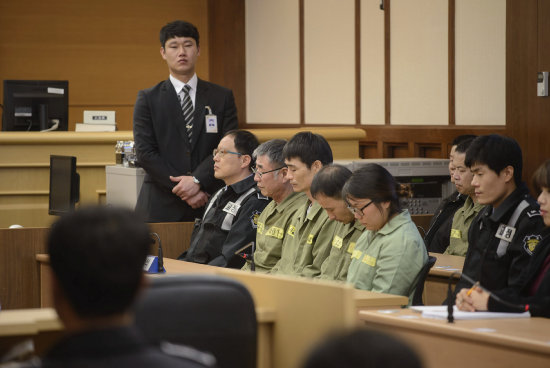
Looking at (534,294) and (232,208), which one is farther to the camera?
(232,208)

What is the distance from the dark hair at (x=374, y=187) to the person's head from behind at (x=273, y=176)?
0.98m

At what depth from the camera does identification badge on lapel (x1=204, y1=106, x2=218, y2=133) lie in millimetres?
5434

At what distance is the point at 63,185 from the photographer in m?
5.51

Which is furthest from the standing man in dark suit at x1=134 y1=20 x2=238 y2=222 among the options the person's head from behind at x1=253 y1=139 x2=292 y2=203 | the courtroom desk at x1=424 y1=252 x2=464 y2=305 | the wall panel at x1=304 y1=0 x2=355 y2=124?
the wall panel at x1=304 y1=0 x2=355 y2=124

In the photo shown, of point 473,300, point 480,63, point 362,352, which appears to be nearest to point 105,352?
point 362,352

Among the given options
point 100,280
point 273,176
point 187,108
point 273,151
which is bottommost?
point 100,280

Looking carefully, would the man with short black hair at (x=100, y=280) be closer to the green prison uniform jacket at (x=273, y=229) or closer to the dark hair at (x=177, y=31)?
the green prison uniform jacket at (x=273, y=229)

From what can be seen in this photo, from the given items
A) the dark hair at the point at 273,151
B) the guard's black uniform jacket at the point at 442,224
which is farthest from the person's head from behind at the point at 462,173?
the dark hair at the point at 273,151

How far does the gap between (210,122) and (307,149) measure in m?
1.15

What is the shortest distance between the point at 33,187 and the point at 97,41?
3688 millimetres

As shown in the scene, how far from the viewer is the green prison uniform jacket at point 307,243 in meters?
4.12

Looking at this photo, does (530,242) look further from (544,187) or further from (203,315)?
(203,315)

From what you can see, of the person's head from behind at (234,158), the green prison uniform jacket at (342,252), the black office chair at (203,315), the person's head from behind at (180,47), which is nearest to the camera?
the black office chair at (203,315)

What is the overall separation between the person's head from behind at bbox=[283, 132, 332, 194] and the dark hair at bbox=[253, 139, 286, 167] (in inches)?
6.3
